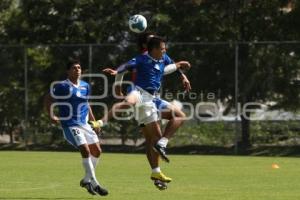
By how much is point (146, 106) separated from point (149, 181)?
2.54 m

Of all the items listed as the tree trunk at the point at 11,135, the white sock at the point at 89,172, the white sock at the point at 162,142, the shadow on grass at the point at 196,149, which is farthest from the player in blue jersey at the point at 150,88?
the tree trunk at the point at 11,135

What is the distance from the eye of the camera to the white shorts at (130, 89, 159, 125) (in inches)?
504

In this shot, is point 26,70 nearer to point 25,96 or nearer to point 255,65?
point 25,96

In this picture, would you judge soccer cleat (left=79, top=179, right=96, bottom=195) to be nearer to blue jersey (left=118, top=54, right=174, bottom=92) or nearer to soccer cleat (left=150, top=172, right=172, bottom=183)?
soccer cleat (left=150, top=172, right=172, bottom=183)

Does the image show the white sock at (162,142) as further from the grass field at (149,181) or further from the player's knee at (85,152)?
the player's knee at (85,152)

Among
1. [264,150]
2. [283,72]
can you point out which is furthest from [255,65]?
[264,150]

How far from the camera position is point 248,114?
26.2 m

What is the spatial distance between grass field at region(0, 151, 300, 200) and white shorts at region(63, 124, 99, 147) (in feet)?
2.52

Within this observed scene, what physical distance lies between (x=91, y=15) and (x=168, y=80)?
4.85 meters

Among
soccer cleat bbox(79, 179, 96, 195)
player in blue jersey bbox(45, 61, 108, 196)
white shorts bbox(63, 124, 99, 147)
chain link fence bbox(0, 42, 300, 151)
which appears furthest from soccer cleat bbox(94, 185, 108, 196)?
chain link fence bbox(0, 42, 300, 151)

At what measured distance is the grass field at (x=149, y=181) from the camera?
1214 cm

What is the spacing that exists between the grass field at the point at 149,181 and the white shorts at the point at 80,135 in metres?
0.77

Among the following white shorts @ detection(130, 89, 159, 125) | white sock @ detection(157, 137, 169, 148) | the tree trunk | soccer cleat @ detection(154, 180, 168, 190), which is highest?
white shorts @ detection(130, 89, 159, 125)

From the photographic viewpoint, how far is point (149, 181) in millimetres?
14961
